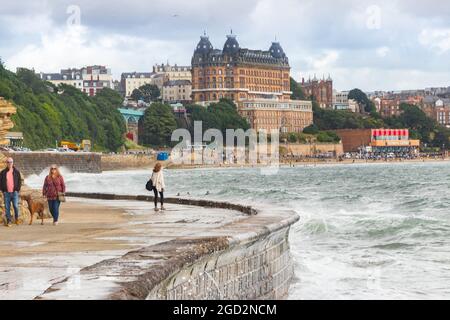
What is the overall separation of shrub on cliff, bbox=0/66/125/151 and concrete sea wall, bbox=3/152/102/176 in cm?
772

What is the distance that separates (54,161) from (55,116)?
3974 centimetres

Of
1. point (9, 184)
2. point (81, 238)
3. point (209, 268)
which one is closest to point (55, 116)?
point (9, 184)

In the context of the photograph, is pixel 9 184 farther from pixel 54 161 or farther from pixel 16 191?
pixel 54 161

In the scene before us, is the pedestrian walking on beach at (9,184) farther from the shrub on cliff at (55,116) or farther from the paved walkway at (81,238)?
the shrub on cliff at (55,116)

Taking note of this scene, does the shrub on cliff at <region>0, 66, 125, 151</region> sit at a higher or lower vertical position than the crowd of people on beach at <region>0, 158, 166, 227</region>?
higher

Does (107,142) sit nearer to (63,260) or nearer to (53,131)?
(53,131)

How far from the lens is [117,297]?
27.2 ft

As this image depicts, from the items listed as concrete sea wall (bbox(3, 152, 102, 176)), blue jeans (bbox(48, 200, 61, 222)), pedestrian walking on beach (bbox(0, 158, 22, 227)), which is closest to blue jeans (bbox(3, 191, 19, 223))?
pedestrian walking on beach (bbox(0, 158, 22, 227))

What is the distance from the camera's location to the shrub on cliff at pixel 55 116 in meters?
135

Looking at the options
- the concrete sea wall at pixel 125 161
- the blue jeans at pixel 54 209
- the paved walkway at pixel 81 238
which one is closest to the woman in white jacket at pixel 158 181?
the paved walkway at pixel 81 238

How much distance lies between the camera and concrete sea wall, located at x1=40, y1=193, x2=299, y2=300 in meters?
9.21

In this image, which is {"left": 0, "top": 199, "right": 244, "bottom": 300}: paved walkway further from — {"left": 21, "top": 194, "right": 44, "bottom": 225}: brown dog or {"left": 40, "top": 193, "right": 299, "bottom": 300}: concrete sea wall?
{"left": 40, "top": 193, "right": 299, "bottom": 300}: concrete sea wall

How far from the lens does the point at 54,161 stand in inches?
4407

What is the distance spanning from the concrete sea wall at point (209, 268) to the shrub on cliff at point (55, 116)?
10670cm
